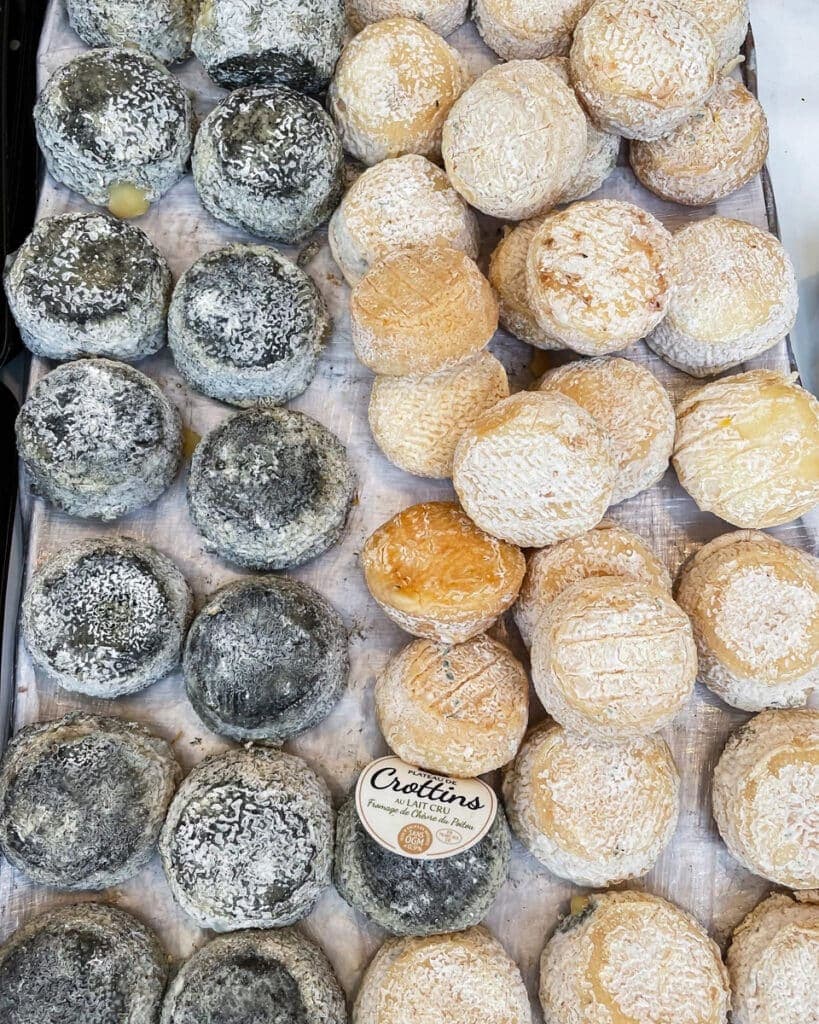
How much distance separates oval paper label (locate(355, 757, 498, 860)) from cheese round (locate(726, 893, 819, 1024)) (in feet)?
1.58

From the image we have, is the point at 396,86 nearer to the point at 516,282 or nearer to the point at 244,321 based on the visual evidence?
the point at 516,282

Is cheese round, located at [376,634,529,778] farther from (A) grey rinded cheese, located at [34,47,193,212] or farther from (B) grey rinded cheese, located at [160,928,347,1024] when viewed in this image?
(A) grey rinded cheese, located at [34,47,193,212]

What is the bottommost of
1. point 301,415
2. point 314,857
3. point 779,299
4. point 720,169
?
point 314,857

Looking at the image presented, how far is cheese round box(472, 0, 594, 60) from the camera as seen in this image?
5.30 feet

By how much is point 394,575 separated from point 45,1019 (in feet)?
2.67

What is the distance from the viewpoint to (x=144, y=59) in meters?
1.58

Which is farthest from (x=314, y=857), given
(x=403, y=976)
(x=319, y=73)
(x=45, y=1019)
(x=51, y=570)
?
(x=319, y=73)

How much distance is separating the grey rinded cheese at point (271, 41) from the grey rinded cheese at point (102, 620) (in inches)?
35.5

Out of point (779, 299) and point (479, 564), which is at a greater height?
point (779, 299)

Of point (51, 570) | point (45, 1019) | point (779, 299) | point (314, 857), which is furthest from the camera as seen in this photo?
point (779, 299)

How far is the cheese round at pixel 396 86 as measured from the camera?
1.55 m

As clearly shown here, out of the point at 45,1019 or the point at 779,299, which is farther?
the point at 779,299

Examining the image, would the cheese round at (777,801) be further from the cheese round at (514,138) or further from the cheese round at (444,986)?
the cheese round at (514,138)

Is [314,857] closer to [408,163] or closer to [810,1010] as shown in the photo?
[810,1010]
